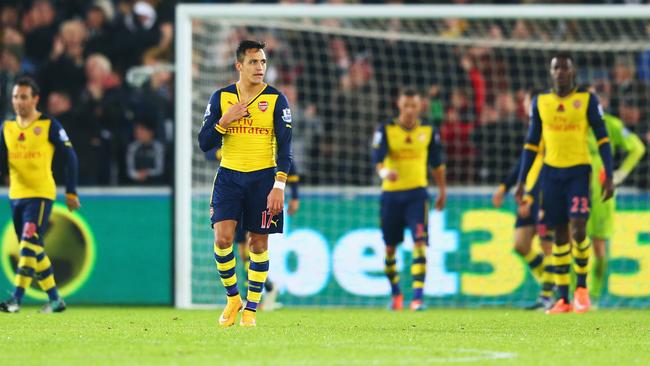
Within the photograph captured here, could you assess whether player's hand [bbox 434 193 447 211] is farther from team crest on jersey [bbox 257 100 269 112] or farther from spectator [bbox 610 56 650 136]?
team crest on jersey [bbox 257 100 269 112]

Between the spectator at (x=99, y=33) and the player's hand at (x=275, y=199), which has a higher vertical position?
the spectator at (x=99, y=33)

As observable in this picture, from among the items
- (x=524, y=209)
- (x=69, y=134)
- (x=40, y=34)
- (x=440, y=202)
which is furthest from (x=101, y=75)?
(x=524, y=209)

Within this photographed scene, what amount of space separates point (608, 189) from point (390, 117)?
15.4 ft

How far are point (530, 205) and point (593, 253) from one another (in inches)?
41.0

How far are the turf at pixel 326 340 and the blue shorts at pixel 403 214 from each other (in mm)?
1851

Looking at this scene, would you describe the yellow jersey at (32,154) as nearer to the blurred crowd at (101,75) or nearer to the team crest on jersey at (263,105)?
the blurred crowd at (101,75)

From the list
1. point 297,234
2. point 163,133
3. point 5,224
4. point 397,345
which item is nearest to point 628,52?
point 297,234

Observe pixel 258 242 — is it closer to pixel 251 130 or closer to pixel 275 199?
pixel 275 199

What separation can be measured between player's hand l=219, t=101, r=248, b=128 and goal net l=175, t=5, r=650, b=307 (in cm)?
504

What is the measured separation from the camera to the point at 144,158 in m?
14.8

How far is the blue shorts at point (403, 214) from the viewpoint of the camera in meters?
12.8

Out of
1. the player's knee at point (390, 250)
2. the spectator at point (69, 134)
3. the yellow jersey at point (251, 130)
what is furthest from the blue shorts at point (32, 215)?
the player's knee at point (390, 250)

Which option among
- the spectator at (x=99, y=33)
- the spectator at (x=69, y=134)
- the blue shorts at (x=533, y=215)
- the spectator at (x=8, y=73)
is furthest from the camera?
the spectator at (x=99, y=33)

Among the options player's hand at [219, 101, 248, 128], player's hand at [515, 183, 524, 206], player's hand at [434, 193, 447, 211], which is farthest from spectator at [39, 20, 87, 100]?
player's hand at [219, 101, 248, 128]
